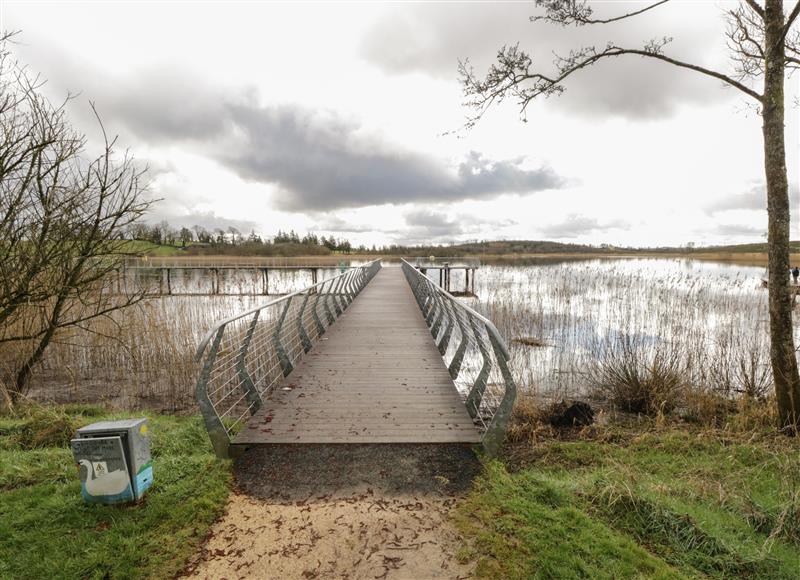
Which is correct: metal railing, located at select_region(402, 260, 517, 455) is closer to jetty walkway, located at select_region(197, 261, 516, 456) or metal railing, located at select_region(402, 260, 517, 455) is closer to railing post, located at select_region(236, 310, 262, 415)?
jetty walkway, located at select_region(197, 261, 516, 456)

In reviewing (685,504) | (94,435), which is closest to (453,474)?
(685,504)

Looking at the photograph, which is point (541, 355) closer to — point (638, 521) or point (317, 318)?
point (317, 318)

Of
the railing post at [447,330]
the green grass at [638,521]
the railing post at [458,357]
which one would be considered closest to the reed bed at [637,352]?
the railing post at [447,330]

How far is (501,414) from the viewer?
363 centimetres

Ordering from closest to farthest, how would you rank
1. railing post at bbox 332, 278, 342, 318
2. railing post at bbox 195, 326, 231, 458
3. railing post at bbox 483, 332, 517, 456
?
railing post at bbox 195, 326, 231, 458 < railing post at bbox 483, 332, 517, 456 < railing post at bbox 332, 278, 342, 318

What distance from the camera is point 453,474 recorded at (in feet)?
11.0

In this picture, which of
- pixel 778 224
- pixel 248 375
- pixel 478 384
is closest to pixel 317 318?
pixel 248 375

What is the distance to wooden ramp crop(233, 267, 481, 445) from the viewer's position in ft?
13.0

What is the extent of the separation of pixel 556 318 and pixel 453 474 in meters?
11.3

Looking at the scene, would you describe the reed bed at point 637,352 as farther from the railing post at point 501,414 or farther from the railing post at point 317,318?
the railing post at point 317,318

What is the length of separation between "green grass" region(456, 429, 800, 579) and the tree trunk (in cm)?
126

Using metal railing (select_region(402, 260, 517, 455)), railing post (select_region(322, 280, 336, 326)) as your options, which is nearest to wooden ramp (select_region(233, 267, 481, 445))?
metal railing (select_region(402, 260, 517, 455))

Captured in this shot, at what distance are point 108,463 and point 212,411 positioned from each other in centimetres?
83

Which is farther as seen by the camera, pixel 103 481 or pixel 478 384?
pixel 478 384
